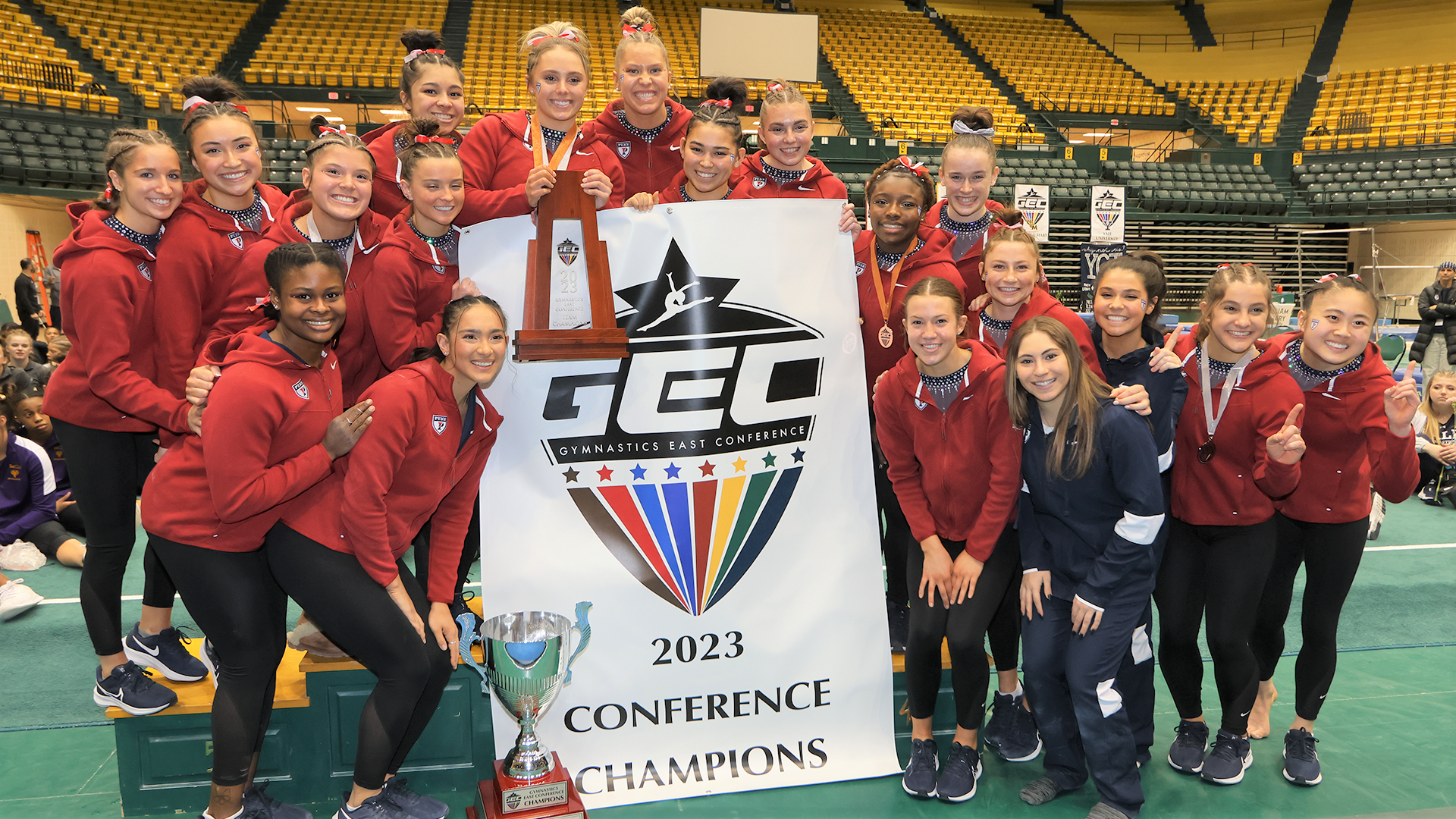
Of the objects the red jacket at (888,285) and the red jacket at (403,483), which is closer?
the red jacket at (403,483)

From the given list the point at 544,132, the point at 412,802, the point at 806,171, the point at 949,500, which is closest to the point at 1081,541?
the point at 949,500

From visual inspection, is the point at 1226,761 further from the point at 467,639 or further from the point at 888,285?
the point at 467,639

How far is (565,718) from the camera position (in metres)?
2.82

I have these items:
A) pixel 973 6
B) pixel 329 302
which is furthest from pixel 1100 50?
pixel 329 302

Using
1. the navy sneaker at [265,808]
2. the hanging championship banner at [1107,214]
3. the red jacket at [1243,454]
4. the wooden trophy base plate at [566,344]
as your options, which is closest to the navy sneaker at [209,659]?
the navy sneaker at [265,808]

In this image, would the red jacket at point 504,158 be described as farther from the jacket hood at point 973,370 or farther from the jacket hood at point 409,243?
the jacket hood at point 973,370

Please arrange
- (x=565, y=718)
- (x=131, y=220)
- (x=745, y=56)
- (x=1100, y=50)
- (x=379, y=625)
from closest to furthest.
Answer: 1. (x=379, y=625)
2. (x=131, y=220)
3. (x=565, y=718)
4. (x=745, y=56)
5. (x=1100, y=50)

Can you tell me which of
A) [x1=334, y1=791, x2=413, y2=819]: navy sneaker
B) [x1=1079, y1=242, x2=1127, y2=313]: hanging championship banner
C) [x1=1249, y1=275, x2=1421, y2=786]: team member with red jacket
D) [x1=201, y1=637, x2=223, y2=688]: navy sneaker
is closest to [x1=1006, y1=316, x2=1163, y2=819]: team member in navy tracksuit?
[x1=1249, y1=275, x2=1421, y2=786]: team member with red jacket

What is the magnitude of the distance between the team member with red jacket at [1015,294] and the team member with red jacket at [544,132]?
124cm

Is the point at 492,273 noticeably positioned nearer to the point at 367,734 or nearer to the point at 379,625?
the point at 379,625

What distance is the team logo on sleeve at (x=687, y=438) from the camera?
288cm

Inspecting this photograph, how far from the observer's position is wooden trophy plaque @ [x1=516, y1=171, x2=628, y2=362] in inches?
109

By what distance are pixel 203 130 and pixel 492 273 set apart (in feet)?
3.03

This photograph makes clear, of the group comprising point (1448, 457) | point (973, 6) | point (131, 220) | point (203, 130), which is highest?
point (973, 6)
